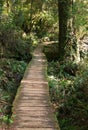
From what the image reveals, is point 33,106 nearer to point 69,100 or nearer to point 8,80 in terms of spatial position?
point 69,100

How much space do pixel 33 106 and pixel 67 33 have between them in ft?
22.6

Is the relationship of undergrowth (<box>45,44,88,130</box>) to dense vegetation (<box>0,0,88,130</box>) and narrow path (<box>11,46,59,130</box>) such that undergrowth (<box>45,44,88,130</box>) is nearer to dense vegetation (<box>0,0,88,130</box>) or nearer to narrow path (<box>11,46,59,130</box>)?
dense vegetation (<box>0,0,88,130</box>)

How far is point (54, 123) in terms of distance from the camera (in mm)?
6445

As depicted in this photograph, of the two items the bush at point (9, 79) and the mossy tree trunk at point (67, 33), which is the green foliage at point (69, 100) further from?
the mossy tree trunk at point (67, 33)

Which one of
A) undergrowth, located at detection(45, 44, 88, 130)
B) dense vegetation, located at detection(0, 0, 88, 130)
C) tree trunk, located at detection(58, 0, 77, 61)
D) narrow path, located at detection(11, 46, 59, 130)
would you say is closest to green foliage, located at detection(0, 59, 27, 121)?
dense vegetation, located at detection(0, 0, 88, 130)

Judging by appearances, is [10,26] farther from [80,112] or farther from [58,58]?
[80,112]

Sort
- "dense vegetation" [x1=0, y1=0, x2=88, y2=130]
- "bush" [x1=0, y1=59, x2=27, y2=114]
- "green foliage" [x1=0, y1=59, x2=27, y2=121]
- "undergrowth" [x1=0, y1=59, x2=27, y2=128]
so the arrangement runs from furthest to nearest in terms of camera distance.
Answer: "bush" [x1=0, y1=59, x2=27, y2=114] → "dense vegetation" [x1=0, y1=0, x2=88, y2=130] → "green foliage" [x1=0, y1=59, x2=27, y2=121] → "undergrowth" [x1=0, y1=59, x2=27, y2=128]

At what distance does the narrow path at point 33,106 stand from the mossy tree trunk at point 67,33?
295 centimetres

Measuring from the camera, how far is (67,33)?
13.8 meters

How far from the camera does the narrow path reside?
6.32m

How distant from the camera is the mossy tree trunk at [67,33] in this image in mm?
13766

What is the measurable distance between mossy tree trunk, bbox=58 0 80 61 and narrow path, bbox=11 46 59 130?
2.95 meters

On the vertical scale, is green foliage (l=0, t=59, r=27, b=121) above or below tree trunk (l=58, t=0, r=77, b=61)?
below

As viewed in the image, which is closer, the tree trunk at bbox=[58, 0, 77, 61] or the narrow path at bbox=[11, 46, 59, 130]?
the narrow path at bbox=[11, 46, 59, 130]
